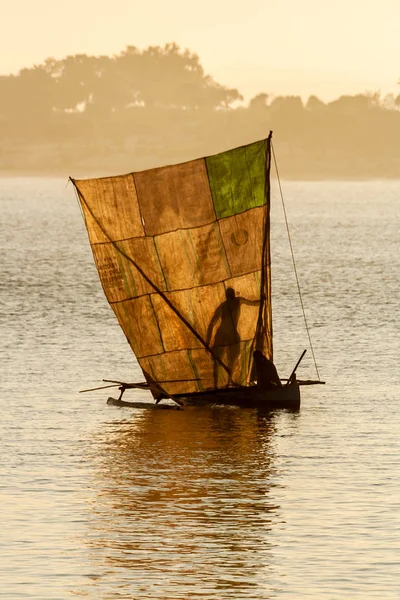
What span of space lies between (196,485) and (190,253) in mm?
11646

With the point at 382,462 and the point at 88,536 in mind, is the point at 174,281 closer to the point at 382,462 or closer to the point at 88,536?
the point at 382,462

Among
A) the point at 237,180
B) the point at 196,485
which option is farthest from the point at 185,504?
the point at 237,180

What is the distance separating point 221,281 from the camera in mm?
47625

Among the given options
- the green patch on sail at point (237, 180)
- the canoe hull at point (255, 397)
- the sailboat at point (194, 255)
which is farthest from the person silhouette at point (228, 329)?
the green patch on sail at point (237, 180)

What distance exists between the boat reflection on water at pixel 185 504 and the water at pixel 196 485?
49mm

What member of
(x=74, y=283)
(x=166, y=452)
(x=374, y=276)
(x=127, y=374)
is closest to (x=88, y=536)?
(x=166, y=452)

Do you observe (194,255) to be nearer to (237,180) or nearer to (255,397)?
(237,180)

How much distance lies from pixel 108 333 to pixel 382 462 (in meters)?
34.3

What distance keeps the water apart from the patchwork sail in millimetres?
2352

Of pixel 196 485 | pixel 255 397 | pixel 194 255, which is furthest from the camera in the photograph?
pixel 194 255

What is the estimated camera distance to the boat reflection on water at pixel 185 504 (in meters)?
29.2

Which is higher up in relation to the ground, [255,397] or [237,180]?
[237,180]

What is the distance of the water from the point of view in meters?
29.3

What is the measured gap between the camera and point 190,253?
4772 centimetres
